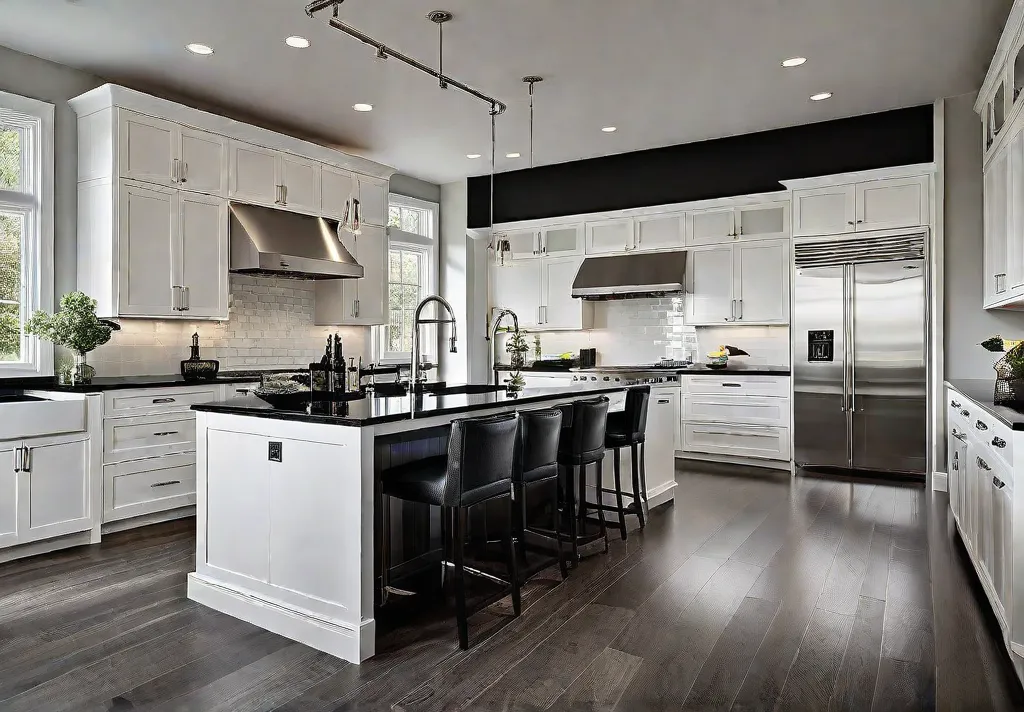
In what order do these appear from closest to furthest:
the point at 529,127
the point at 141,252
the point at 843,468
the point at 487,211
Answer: the point at 141,252 → the point at 843,468 → the point at 529,127 → the point at 487,211

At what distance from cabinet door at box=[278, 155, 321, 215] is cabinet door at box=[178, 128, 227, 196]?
0.57 m

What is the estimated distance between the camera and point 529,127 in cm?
638

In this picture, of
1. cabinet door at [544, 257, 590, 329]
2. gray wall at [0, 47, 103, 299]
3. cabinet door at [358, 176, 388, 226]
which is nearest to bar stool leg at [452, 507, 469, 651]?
gray wall at [0, 47, 103, 299]

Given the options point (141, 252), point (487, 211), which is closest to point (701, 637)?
point (141, 252)

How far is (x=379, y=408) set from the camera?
292cm

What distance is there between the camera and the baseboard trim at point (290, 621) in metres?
2.56

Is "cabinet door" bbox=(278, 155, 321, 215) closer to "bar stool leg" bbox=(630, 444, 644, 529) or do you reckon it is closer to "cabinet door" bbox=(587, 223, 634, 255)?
"cabinet door" bbox=(587, 223, 634, 255)

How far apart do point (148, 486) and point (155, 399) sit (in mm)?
565

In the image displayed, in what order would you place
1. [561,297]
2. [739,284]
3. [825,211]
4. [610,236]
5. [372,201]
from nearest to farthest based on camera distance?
[825,211] < [739,284] < [372,201] < [610,236] < [561,297]

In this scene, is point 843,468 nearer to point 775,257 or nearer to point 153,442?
point 775,257

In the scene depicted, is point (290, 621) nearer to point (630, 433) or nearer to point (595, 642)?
point (595, 642)

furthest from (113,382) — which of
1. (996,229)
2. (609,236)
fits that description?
(996,229)

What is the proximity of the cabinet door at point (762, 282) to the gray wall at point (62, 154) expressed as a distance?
18.3 feet

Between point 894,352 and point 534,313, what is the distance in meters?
3.73
